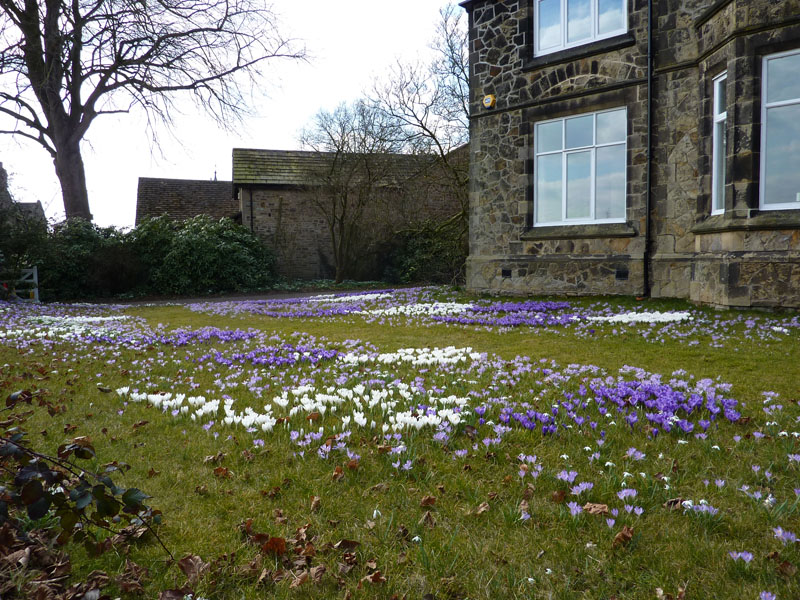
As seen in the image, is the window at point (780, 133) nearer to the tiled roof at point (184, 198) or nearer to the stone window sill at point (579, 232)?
the stone window sill at point (579, 232)

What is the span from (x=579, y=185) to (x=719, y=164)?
3299mm

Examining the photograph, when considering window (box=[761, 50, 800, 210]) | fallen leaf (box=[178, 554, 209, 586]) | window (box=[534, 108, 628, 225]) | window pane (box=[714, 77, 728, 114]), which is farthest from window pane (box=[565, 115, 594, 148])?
fallen leaf (box=[178, 554, 209, 586])

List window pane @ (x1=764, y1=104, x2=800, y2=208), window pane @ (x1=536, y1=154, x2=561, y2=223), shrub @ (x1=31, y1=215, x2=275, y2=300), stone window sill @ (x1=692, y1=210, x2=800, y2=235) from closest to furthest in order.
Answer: stone window sill @ (x1=692, y1=210, x2=800, y2=235), window pane @ (x1=764, y1=104, x2=800, y2=208), window pane @ (x1=536, y1=154, x2=561, y2=223), shrub @ (x1=31, y1=215, x2=275, y2=300)

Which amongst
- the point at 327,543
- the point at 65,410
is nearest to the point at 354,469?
the point at 327,543

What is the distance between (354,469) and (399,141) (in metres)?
20.3

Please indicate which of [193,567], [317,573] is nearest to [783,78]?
[317,573]

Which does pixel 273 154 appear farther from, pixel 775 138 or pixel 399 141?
pixel 775 138

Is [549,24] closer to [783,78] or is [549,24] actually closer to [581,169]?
[581,169]

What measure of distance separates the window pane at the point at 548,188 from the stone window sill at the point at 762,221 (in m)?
4.33

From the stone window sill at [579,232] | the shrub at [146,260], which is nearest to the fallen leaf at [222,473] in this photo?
the stone window sill at [579,232]

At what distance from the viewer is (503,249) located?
14922 millimetres

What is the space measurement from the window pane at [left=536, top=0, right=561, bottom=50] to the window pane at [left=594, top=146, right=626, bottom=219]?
3215 mm

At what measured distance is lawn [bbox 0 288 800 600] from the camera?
7.27 feet

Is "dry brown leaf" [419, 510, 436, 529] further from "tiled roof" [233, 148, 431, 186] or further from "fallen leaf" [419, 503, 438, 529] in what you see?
"tiled roof" [233, 148, 431, 186]
